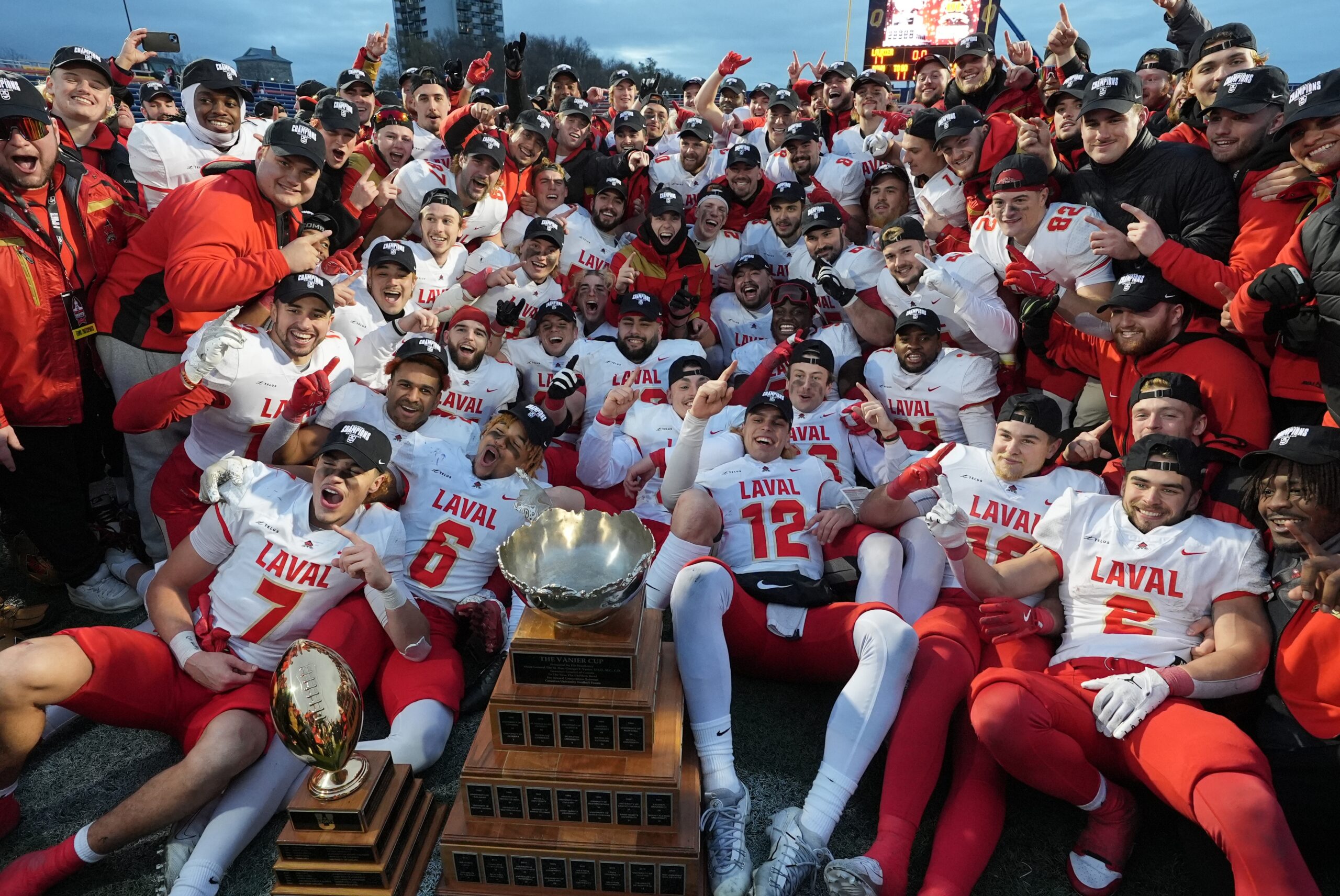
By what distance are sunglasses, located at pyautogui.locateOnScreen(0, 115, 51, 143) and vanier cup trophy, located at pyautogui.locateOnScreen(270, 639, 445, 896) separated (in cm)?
333

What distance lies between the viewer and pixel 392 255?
5047 mm

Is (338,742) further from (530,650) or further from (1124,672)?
(1124,672)

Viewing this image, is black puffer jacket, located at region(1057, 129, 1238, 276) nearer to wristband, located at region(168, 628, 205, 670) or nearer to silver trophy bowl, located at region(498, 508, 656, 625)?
silver trophy bowl, located at region(498, 508, 656, 625)

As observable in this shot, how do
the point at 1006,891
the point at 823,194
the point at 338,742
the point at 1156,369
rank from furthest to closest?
1. the point at 823,194
2. the point at 1156,369
3. the point at 1006,891
4. the point at 338,742

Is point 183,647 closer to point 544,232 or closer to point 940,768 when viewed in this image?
point 940,768

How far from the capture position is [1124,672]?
303 cm

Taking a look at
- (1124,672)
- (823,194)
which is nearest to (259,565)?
(1124,672)

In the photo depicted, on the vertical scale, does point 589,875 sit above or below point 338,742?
below

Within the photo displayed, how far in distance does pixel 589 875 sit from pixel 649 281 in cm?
496

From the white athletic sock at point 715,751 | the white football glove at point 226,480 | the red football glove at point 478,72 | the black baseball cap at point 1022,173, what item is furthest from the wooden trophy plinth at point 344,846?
the red football glove at point 478,72

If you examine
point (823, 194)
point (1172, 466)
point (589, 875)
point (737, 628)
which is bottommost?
point (589, 875)

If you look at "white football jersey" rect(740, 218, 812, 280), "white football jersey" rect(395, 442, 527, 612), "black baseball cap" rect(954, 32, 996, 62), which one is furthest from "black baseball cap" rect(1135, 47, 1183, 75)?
"white football jersey" rect(395, 442, 527, 612)

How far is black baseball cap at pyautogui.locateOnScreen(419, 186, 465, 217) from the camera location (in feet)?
18.4

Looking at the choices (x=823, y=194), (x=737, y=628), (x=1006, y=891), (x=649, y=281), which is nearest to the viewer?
(x=1006, y=891)
